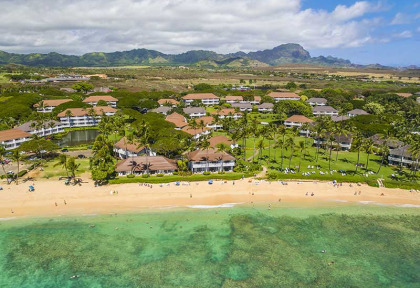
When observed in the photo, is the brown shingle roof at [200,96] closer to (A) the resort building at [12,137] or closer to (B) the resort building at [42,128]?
(B) the resort building at [42,128]

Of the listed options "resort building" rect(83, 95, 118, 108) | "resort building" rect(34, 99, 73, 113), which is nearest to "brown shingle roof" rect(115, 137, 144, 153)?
"resort building" rect(34, 99, 73, 113)

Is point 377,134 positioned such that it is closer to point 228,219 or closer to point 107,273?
point 228,219

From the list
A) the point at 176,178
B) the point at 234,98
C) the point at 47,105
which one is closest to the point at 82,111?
the point at 47,105

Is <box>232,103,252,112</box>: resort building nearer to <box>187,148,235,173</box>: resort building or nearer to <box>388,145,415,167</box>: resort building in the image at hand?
<box>388,145,415,167</box>: resort building

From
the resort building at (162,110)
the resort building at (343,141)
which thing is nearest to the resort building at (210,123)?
the resort building at (162,110)

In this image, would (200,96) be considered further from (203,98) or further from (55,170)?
(55,170)

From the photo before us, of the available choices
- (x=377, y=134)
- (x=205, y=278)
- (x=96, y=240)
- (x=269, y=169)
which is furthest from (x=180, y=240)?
(x=377, y=134)
